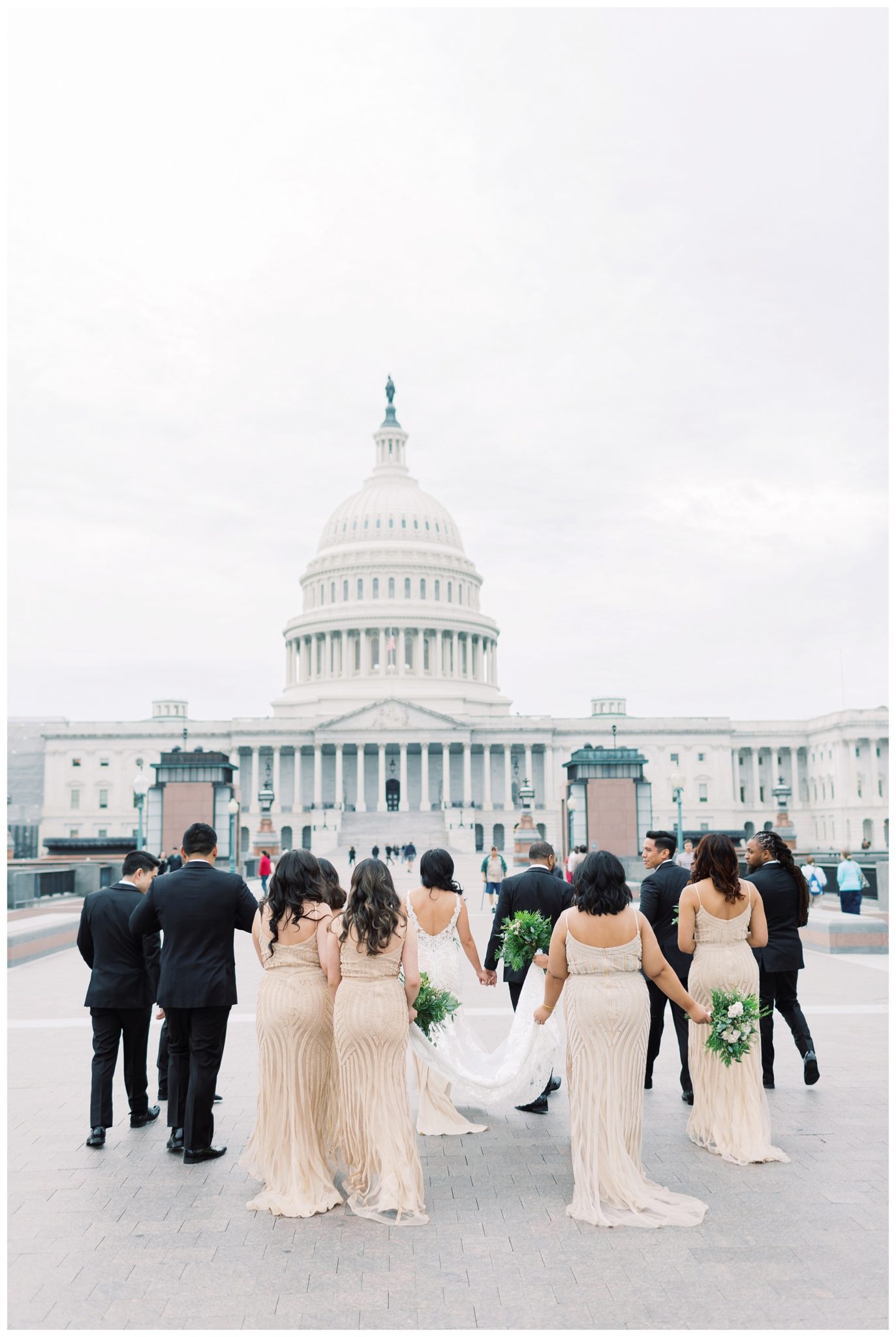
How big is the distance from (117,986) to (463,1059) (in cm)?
298

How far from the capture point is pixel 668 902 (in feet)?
34.4

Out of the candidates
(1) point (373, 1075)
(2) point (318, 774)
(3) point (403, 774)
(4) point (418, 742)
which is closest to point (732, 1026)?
(1) point (373, 1075)

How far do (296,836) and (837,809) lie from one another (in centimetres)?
4947

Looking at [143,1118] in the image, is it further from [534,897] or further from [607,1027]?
[607,1027]

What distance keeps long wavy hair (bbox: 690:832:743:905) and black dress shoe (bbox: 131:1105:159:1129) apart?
5206 mm

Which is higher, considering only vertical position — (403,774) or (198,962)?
(198,962)

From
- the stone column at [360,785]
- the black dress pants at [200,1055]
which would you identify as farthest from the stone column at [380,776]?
the black dress pants at [200,1055]

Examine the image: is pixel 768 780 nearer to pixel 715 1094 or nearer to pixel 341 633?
pixel 341 633

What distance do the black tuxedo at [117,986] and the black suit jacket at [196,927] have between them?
581mm

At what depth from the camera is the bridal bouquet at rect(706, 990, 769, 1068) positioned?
862 cm

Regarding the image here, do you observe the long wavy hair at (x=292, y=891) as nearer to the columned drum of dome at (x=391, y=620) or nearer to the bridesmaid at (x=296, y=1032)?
the bridesmaid at (x=296, y=1032)

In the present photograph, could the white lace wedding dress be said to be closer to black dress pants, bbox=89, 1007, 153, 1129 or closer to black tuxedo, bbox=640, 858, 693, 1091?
black tuxedo, bbox=640, 858, 693, 1091

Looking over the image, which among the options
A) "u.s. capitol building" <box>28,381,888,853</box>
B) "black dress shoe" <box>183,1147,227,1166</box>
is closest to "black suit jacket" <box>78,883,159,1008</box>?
"black dress shoe" <box>183,1147,227,1166</box>

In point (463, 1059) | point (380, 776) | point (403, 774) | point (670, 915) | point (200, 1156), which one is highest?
point (670, 915)
